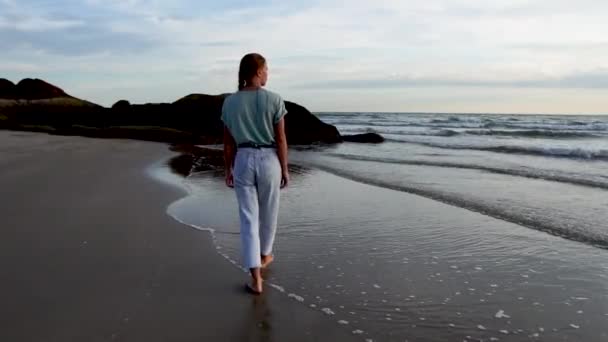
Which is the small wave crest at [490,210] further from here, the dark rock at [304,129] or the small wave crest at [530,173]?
the dark rock at [304,129]

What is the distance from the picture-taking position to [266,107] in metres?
3.99

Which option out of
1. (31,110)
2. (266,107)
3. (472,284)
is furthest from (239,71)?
(31,110)

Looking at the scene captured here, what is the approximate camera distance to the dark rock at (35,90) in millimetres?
30422

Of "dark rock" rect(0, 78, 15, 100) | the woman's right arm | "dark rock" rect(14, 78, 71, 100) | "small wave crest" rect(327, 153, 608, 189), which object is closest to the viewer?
the woman's right arm

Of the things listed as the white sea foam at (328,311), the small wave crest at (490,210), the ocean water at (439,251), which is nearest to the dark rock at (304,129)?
the small wave crest at (490,210)

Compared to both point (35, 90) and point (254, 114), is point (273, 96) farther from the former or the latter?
point (35, 90)

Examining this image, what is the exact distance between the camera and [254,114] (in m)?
4.01

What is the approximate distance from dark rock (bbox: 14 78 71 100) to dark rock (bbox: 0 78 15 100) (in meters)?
0.22

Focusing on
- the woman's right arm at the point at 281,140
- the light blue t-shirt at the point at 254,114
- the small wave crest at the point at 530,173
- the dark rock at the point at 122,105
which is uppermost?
the dark rock at the point at 122,105

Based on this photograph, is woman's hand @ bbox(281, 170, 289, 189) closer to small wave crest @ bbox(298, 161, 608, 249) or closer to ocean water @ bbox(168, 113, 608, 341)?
ocean water @ bbox(168, 113, 608, 341)

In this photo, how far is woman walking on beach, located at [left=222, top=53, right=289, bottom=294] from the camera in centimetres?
399

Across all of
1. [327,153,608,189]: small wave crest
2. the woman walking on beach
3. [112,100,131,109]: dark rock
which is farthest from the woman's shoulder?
[112,100,131,109]: dark rock

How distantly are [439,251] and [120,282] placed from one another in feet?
9.78

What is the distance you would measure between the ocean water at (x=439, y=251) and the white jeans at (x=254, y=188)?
38cm
